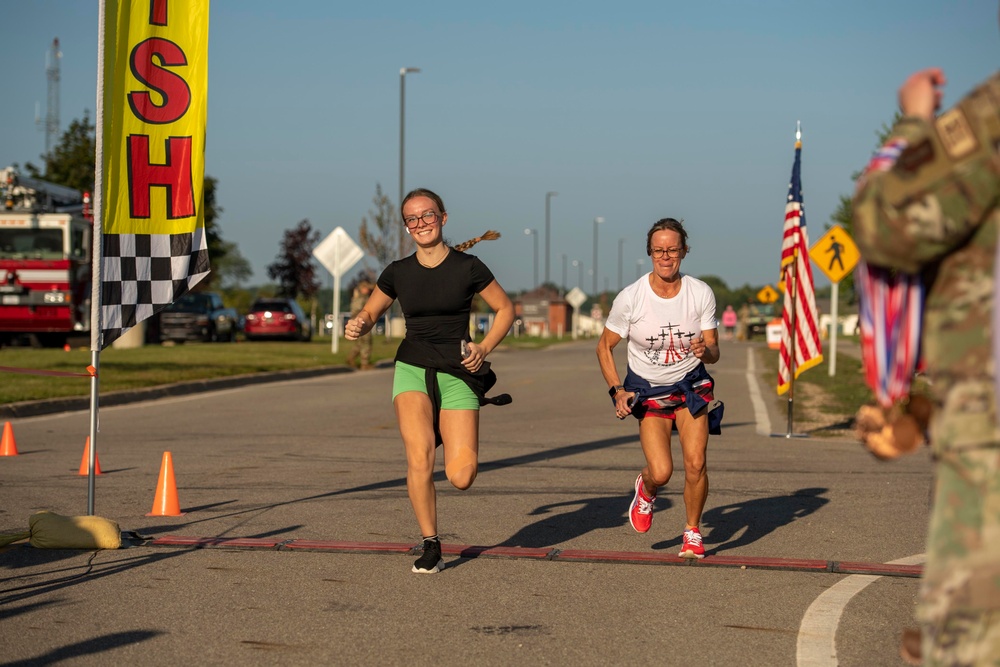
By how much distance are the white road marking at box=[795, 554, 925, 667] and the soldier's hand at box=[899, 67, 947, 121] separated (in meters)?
2.71

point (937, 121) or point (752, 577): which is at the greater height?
point (937, 121)

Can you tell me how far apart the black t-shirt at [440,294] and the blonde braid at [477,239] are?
1.07ft

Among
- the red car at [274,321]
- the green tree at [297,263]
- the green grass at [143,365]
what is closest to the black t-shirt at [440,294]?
the green grass at [143,365]

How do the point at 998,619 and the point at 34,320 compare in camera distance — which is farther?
the point at 34,320

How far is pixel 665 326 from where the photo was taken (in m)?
7.14

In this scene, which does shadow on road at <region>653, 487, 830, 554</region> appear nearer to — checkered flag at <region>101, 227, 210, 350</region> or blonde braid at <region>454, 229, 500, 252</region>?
blonde braid at <region>454, 229, 500, 252</region>

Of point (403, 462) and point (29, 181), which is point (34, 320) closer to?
point (29, 181)

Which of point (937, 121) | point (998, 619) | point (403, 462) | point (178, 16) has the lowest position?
point (403, 462)

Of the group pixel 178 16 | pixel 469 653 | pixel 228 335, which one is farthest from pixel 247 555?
pixel 228 335

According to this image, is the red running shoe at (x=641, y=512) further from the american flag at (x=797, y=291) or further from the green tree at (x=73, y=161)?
the green tree at (x=73, y=161)

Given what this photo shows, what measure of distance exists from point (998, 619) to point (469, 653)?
2759 millimetres

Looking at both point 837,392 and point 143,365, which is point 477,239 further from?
point 143,365

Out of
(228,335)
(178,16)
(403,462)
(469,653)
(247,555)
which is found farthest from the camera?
(228,335)

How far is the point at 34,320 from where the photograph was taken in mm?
29953
